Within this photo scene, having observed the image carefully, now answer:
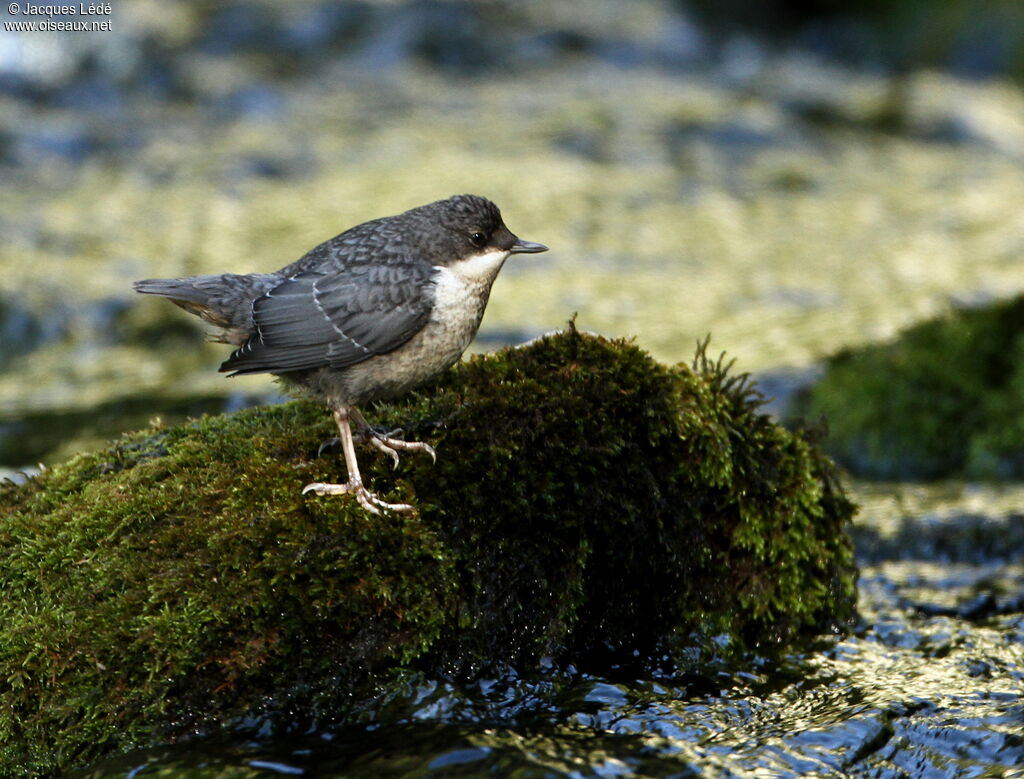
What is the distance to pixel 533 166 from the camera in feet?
41.4

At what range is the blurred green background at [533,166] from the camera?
9469 millimetres

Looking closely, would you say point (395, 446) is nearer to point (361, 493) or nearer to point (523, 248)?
point (361, 493)

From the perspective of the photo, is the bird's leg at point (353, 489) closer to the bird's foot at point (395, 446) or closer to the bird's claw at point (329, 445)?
the bird's foot at point (395, 446)

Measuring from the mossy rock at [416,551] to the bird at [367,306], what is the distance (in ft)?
0.65

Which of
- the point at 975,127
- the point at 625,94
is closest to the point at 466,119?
the point at 625,94

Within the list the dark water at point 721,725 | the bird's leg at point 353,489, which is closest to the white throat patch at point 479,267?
the bird's leg at point 353,489

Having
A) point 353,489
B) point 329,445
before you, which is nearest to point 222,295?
point 329,445

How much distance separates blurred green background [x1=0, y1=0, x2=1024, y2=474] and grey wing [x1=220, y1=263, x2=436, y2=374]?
10.8 feet

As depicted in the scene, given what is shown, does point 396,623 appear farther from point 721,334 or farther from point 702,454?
point 721,334

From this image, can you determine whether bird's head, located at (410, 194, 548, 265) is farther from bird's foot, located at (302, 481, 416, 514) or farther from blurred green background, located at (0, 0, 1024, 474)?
blurred green background, located at (0, 0, 1024, 474)

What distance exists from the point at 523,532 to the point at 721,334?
17.5 feet

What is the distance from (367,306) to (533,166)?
8259 mm

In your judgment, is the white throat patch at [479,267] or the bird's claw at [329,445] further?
the white throat patch at [479,267]

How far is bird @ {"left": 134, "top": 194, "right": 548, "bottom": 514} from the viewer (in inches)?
181
